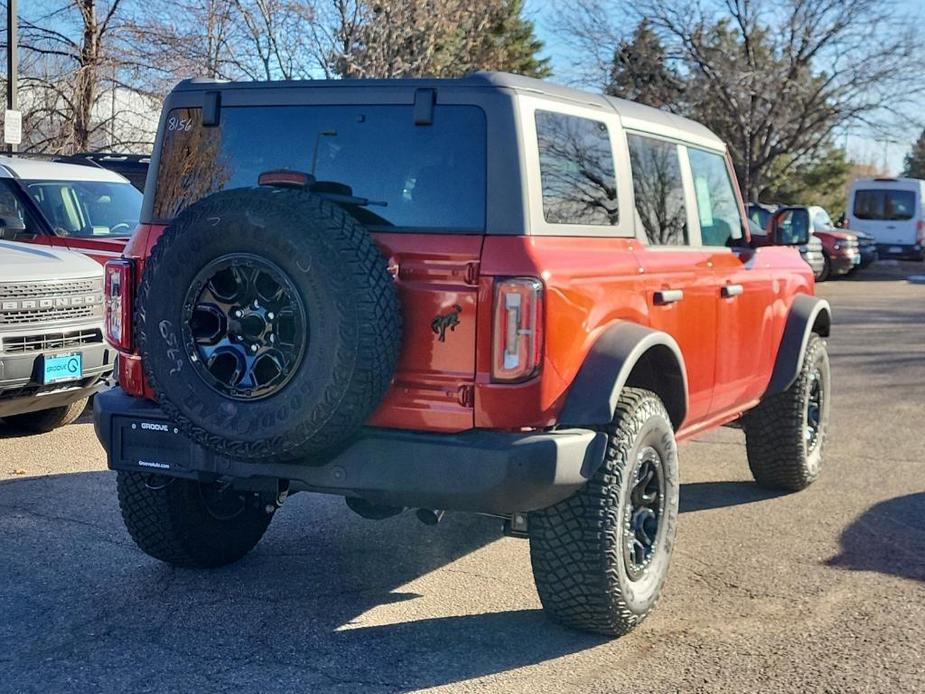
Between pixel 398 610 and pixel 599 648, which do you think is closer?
pixel 599 648

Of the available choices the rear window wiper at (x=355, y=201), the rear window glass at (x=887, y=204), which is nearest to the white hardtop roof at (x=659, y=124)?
the rear window wiper at (x=355, y=201)

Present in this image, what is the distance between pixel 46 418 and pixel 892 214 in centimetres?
2479

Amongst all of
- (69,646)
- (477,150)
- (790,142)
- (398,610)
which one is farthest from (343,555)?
(790,142)

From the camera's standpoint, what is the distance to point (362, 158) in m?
4.02

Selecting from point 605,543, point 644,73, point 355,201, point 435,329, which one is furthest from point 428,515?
point 644,73

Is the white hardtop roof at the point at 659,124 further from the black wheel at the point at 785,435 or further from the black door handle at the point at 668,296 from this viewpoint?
the black wheel at the point at 785,435

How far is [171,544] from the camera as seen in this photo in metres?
4.72

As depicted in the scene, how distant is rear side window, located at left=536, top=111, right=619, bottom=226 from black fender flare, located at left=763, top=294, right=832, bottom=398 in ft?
6.81

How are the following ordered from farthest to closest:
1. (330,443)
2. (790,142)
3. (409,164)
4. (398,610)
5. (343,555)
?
(790,142)
(343,555)
(398,610)
(409,164)
(330,443)

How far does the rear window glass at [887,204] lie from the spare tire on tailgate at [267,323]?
26815mm

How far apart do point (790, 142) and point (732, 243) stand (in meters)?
27.9

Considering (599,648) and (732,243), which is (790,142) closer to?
(732,243)

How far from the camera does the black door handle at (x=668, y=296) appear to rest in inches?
179

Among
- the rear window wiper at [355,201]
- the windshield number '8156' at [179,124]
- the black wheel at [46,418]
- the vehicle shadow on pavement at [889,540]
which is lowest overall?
the vehicle shadow on pavement at [889,540]
